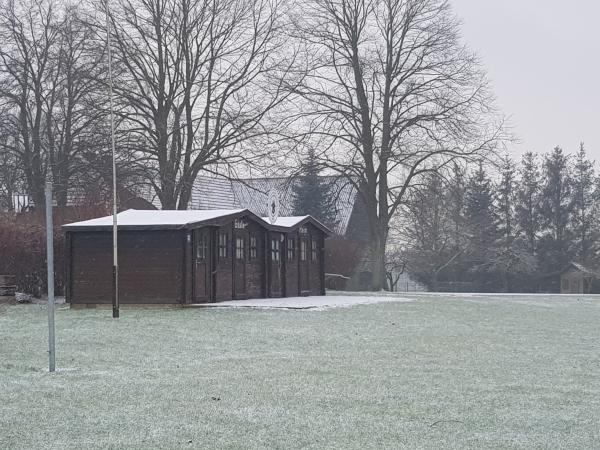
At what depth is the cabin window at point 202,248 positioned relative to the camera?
26172mm

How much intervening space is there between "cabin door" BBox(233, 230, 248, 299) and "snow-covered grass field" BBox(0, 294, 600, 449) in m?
9.44

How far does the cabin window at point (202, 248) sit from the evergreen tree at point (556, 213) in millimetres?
47125

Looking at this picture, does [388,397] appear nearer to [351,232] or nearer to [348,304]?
[348,304]

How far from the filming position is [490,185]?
73562mm

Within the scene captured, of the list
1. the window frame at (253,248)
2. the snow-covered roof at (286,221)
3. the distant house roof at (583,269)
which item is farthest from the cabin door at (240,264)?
the distant house roof at (583,269)

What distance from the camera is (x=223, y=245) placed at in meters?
27.6

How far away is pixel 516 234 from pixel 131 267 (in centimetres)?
5030

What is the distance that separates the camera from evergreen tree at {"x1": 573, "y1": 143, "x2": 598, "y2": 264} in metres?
69.8

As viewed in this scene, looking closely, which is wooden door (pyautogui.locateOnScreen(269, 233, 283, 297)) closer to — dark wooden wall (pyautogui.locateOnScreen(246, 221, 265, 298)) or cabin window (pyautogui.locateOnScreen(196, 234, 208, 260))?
dark wooden wall (pyautogui.locateOnScreen(246, 221, 265, 298))

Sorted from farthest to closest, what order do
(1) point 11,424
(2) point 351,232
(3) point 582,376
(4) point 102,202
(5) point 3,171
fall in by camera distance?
(2) point 351,232, (5) point 3,171, (4) point 102,202, (3) point 582,376, (1) point 11,424

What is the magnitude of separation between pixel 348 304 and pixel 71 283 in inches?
306

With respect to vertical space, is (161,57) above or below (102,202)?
above

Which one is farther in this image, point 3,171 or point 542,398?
point 3,171

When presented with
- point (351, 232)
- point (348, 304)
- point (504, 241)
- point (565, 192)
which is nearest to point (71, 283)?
point (348, 304)
